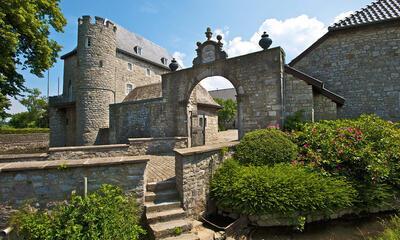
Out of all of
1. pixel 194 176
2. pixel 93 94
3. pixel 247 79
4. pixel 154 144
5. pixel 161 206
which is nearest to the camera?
pixel 161 206

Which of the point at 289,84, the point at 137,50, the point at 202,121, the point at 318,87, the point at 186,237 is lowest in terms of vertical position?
the point at 186,237

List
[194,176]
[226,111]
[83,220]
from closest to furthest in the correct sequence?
1. [83,220]
2. [194,176]
3. [226,111]

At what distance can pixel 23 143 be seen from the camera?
19.8m

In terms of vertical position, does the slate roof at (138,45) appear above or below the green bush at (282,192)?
above

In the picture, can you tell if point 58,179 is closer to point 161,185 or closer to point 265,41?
point 161,185

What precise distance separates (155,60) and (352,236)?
25830mm

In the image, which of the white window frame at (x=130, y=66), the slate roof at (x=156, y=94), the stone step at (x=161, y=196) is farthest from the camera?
the white window frame at (x=130, y=66)

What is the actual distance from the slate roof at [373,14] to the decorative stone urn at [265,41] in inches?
174

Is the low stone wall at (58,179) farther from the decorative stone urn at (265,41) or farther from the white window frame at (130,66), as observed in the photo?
the white window frame at (130,66)

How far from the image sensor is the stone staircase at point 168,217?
149 inches

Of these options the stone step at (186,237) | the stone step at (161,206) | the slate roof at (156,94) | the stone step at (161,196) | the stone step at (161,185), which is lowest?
the stone step at (186,237)

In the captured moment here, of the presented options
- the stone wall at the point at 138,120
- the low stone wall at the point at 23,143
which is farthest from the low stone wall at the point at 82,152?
the low stone wall at the point at 23,143

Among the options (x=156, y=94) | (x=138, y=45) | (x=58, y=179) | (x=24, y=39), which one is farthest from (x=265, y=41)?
(x=138, y=45)

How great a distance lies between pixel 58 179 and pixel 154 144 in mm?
6156
